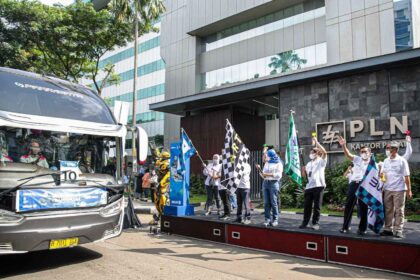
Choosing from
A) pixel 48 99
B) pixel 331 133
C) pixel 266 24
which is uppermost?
pixel 266 24

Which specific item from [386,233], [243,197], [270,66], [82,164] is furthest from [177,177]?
[270,66]

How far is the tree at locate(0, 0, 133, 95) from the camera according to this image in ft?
63.7

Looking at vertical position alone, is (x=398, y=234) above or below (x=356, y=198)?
below

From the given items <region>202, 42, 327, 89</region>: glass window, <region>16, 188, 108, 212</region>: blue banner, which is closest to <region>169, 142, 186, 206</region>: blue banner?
<region>16, 188, 108, 212</region>: blue banner

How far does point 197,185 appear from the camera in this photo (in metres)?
23.0

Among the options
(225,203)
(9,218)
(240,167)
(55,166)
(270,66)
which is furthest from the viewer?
(270,66)

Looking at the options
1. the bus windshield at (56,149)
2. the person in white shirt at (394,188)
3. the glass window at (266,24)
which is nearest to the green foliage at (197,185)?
the glass window at (266,24)

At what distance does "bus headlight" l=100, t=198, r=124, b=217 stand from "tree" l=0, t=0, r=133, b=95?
13.9 m

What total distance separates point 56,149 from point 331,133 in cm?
1306

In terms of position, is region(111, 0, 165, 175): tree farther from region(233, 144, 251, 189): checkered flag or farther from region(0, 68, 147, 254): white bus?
region(0, 68, 147, 254): white bus

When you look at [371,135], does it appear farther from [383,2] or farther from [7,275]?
[7,275]

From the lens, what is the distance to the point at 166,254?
731 centimetres

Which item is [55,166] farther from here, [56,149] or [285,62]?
[285,62]

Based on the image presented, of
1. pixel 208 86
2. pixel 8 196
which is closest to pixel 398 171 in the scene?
pixel 8 196
